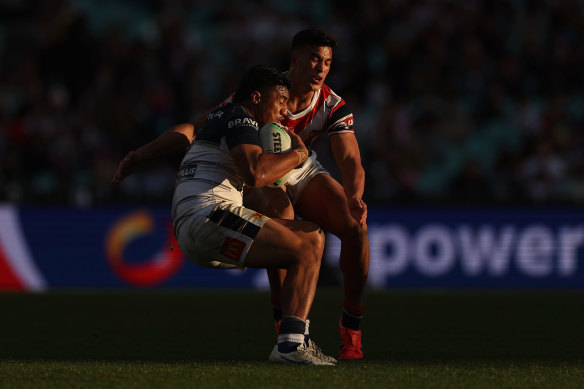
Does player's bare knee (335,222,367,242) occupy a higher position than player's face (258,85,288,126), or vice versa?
player's face (258,85,288,126)

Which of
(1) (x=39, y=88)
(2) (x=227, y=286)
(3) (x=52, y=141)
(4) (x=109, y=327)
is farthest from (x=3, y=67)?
(4) (x=109, y=327)

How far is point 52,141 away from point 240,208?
10236mm

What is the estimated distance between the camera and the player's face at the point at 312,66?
7438 mm

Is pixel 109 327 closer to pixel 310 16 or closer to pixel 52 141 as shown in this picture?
pixel 52 141

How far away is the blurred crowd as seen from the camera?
52.2ft

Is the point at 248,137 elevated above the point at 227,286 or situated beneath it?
elevated above

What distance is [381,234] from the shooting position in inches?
591

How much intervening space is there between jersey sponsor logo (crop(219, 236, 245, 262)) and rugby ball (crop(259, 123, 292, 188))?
55cm

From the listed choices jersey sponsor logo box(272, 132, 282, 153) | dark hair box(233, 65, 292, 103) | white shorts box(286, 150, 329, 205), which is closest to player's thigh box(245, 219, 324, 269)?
jersey sponsor logo box(272, 132, 282, 153)

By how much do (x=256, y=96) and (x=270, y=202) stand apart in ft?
2.93

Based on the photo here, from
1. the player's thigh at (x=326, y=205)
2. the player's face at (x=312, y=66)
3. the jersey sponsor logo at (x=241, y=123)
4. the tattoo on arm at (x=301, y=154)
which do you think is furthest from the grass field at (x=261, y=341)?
the player's face at (x=312, y=66)

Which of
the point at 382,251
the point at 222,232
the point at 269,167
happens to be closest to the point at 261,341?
the point at 222,232

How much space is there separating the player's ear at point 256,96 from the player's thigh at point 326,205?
Answer: 103cm

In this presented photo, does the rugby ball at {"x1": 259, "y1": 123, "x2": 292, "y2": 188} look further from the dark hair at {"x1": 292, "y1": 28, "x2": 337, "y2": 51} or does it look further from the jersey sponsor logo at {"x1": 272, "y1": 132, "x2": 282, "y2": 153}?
the dark hair at {"x1": 292, "y1": 28, "x2": 337, "y2": 51}
